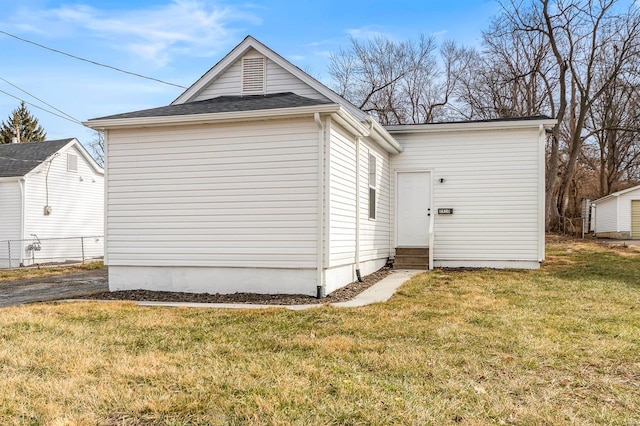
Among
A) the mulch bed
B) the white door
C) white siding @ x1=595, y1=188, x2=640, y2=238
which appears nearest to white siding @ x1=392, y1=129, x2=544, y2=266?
the white door

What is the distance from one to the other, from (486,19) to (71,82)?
20563mm

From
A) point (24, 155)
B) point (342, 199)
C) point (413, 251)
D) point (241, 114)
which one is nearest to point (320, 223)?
point (342, 199)

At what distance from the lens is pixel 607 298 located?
7.30 metres

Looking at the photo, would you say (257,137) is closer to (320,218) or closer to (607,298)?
(320,218)

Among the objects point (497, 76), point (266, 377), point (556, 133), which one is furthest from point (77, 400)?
point (497, 76)

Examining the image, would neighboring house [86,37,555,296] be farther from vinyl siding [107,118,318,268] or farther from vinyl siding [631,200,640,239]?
vinyl siding [631,200,640,239]

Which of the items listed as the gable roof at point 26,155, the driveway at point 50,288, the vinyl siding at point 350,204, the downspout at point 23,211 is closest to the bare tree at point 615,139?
the vinyl siding at point 350,204

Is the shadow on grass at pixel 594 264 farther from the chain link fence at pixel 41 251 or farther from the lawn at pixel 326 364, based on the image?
the chain link fence at pixel 41 251

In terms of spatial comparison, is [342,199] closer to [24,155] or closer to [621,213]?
[24,155]

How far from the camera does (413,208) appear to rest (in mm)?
11922

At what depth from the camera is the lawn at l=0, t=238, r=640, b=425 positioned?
296 centimetres

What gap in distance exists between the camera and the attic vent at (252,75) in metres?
10.6

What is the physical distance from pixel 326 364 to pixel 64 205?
18.3 m

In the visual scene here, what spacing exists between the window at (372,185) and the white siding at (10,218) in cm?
1370
